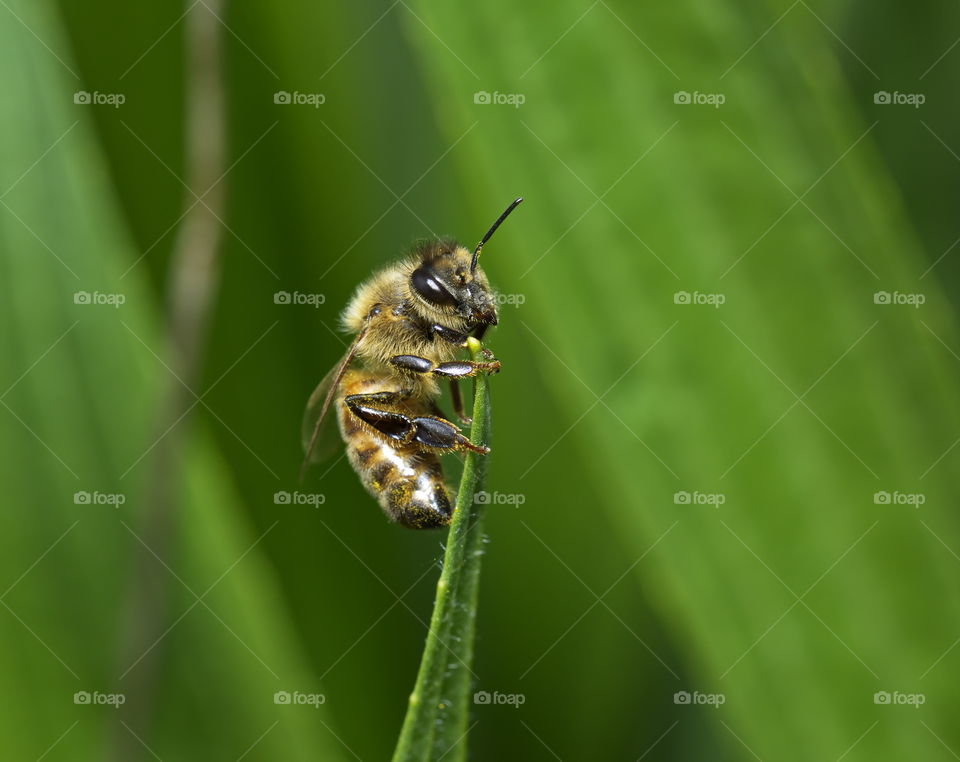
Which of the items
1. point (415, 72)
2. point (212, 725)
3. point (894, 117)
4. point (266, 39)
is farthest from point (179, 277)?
point (894, 117)

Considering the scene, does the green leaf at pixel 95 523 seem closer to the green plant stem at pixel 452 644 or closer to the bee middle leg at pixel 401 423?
the bee middle leg at pixel 401 423

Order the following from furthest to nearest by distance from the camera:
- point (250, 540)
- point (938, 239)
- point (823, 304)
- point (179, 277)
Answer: point (938, 239) → point (250, 540) → point (179, 277) → point (823, 304)

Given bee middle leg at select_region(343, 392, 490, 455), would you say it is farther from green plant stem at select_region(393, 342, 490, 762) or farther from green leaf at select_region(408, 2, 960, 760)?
green plant stem at select_region(393, 342, 490, 762)

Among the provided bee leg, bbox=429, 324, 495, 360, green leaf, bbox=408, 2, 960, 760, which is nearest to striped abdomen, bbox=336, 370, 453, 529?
bee leg, bbox=429, 324, 495, 360

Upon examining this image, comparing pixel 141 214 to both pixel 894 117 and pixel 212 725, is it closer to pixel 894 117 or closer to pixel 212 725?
pixel 212 725

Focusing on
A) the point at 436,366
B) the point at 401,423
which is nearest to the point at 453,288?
the point at 436,366

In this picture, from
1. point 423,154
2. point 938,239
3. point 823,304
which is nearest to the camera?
point 823,304

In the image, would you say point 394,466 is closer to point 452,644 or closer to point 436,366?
point 436,366
